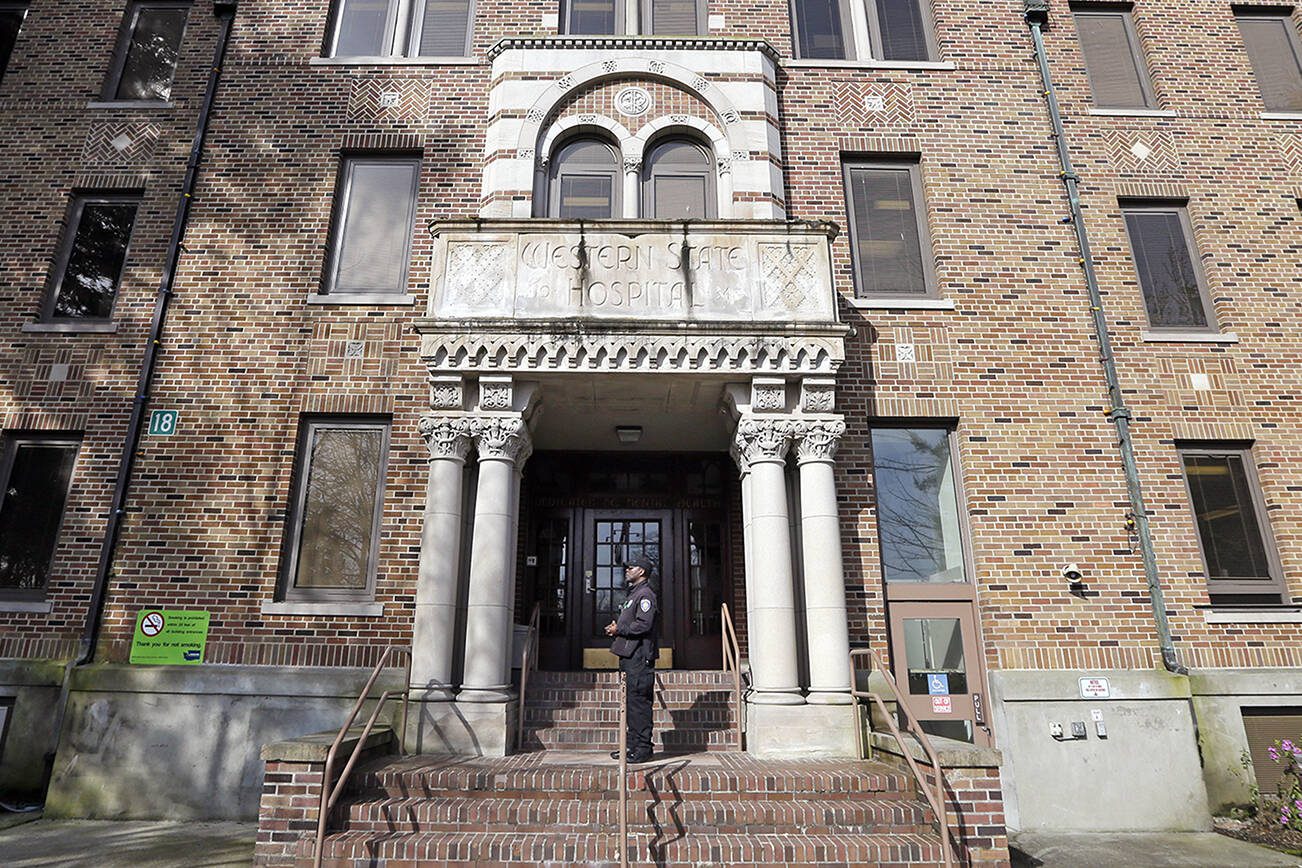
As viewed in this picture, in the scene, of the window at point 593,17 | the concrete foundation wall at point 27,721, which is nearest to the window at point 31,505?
the concrete foundation wall at point 27,721

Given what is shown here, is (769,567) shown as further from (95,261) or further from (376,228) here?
(95,261)

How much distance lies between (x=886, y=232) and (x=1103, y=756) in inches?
265

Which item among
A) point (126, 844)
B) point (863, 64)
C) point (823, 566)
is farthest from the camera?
point (863, 64)

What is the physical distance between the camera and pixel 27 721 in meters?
7.83

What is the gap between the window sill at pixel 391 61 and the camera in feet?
33.9

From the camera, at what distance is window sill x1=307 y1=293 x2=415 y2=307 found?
9.20 meters

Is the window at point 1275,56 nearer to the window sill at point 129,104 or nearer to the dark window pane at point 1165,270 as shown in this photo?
the dark window pane at point 1165,270

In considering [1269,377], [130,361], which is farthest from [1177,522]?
[130,361]

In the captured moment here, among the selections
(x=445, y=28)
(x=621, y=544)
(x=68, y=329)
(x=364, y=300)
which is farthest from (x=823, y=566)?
(x=68, y=329)

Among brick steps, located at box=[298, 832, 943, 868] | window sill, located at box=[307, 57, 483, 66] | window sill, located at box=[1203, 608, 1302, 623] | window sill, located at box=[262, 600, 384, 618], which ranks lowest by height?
brick steps, located at box=[298, 832, 943, 868]

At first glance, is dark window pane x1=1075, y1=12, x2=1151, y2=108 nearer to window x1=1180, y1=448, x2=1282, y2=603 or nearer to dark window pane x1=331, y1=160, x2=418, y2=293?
window x1=1180, y1=448, x2=1282, y2=603

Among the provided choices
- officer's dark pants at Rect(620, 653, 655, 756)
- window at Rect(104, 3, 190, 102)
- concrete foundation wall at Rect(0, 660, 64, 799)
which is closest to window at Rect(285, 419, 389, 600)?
concrete foundation wall at Rect(0, 660, 64, 799)

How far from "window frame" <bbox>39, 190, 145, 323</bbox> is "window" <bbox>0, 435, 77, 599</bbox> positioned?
65.3 inches

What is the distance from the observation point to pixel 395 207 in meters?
9.95
